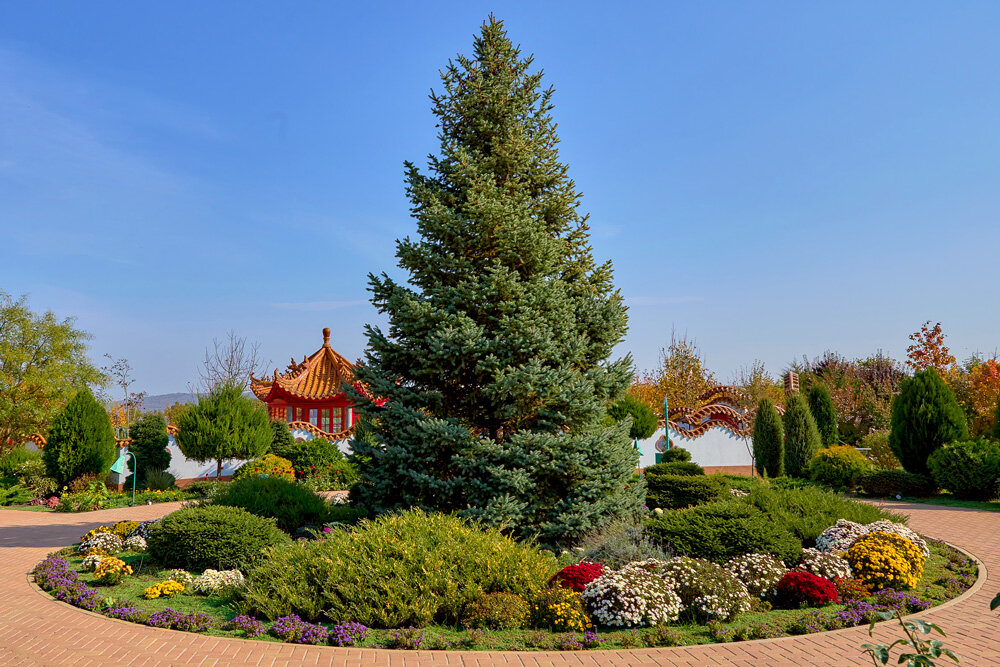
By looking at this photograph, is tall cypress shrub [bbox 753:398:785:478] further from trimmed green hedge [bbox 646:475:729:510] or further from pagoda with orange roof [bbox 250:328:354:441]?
pagoda with orange roof [bbox 250:328:354:441]

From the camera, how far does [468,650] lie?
6.38 meters

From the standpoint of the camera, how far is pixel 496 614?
7.01m

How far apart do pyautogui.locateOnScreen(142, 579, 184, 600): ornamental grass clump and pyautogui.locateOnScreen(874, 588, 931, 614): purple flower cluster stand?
8.44m

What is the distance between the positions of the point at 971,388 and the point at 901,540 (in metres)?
22.3

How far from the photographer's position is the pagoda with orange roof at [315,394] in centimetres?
2692

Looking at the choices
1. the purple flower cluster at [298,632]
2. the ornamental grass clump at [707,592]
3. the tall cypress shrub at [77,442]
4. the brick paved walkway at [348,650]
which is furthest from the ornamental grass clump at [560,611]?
the tall cypress shrub at [77,442]

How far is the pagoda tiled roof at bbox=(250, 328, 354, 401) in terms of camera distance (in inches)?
1058

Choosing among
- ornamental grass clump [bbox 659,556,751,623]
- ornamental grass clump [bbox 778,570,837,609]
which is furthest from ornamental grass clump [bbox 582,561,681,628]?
ornamental grass clump [bbox 778,570,837,609]

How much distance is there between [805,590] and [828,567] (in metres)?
0.87

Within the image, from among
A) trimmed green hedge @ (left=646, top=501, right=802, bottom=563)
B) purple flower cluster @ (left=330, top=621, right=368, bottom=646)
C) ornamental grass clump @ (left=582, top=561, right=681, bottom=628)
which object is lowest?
purple flower cluster @ (left=330, top=621, right=368, bottom=646)

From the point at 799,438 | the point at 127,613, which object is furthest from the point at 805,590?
the point at 799,438

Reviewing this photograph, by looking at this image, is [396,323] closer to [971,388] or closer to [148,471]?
[148,471]

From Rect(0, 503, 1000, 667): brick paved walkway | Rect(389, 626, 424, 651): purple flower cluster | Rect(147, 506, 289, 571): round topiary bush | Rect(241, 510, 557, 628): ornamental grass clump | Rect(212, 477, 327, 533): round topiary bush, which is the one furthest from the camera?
Rect(212, 477, 327, 533): round topiary bush

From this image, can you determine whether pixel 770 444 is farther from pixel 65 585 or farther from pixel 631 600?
pixel 65 585
